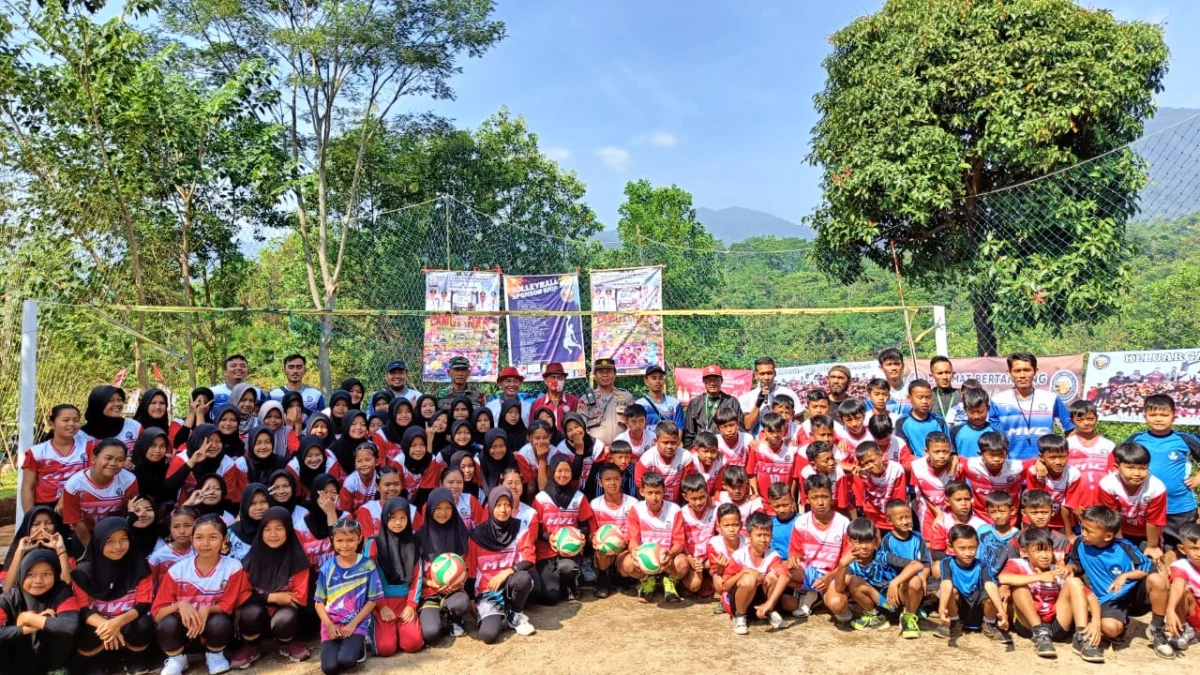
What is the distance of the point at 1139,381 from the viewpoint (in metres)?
5.99

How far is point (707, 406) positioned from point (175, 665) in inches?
152

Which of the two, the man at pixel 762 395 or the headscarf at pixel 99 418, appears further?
the man at pixel 762 395

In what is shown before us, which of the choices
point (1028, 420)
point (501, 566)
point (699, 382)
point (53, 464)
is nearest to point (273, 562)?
point (501, 566)

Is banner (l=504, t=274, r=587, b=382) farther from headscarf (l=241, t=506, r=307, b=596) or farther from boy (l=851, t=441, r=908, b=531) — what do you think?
headscarf (l=241, t=506, r=307, b=596)

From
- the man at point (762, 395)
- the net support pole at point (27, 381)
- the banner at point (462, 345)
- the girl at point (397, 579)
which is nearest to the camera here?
the girl at point (397, 579)

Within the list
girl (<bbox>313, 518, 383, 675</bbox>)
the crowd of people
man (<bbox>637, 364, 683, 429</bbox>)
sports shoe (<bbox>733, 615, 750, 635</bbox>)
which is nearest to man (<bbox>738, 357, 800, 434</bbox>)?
the crowd of people

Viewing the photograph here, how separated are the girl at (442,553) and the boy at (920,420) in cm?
295

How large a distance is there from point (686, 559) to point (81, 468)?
373 cm

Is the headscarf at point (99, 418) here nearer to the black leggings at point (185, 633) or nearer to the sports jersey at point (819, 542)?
the black leggings at point (185, 633)

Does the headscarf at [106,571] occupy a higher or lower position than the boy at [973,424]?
lower

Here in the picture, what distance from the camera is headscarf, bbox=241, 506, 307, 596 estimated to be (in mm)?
4082

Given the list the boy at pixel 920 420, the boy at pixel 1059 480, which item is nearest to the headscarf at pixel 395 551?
the boy at pixel 920 420

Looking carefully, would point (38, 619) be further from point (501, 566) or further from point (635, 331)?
point (635, 331)

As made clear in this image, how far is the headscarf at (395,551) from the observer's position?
4227 mm
